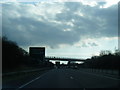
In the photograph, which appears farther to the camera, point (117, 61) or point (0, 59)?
point (117, 61)

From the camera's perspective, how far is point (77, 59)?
7293 inches

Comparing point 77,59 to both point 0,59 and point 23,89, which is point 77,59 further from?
point 23,89

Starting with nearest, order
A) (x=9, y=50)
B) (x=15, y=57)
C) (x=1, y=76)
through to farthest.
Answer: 1. (x=1, y=76)
2. (x=9, y=50)
3. (x=15, y=57)

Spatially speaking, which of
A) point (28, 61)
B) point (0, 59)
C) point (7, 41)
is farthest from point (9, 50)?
point (28, 61)

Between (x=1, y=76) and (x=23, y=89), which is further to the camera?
(x=1, y=76)

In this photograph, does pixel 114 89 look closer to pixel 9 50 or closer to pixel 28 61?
pixel 9 50

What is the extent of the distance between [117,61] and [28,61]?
104 ft

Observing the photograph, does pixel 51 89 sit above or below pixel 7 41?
below

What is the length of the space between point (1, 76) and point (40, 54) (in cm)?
4612

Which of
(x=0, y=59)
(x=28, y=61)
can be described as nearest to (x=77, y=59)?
(x=28, y=61)

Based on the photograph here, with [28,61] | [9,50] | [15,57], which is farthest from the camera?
[28,61]

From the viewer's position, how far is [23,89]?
69.7 feet

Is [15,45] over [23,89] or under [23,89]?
over

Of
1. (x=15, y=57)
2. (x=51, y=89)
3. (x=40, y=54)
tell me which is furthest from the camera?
(x=40, y=54)
